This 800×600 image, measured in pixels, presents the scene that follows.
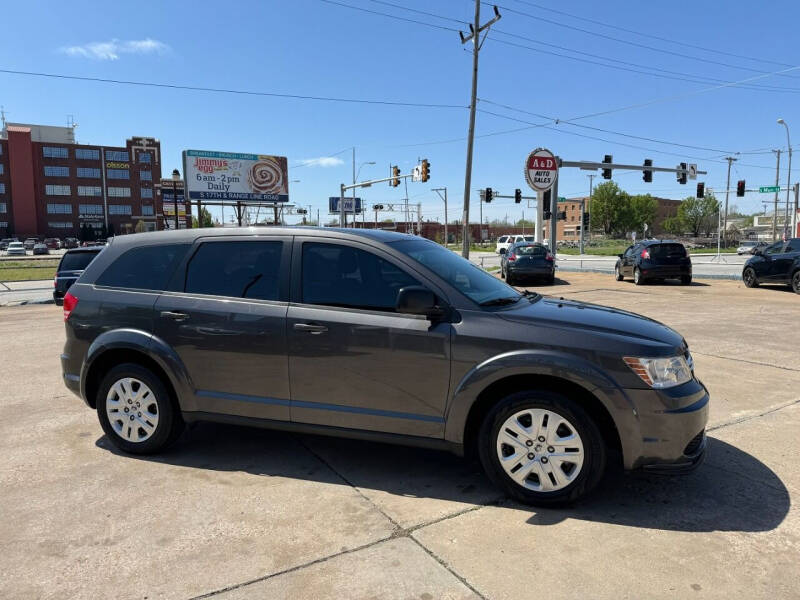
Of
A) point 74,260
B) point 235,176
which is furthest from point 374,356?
point 235,176

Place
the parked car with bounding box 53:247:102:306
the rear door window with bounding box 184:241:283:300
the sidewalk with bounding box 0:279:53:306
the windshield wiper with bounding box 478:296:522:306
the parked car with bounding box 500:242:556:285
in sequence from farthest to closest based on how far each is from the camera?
the parked car with bounding box 500:242:556:285 < the sidewalk with bounding box 0:279:53:306 < the parked car with bounding box 53:247:102:306 < the rear door window with bounding box 184:241:283:300 < the windshield wiper with bounding box 478:296:522:306

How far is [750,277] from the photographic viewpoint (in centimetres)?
1717

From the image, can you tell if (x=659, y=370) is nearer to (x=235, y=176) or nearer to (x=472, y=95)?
(x=472, y=95)

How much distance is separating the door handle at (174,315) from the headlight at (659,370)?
3016mm

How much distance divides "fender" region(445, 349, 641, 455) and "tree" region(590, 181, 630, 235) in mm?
120307

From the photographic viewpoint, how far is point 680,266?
18.2m

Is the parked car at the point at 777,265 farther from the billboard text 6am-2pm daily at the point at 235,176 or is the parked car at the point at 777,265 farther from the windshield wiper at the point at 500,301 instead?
the billboard text 6am-2pm daily at the point at 235,176

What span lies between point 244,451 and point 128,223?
11153cm

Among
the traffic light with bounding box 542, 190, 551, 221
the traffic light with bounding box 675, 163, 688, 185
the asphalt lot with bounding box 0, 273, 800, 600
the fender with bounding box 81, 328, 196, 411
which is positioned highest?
the traffic light with bounding box 675, 163, 688, 185

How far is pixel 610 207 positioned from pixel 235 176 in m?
91.7

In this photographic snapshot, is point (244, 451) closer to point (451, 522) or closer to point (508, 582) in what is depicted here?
point (451, 522)

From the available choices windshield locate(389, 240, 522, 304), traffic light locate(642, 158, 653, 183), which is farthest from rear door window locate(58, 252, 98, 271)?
traffic light locate(642, 158, 653, 183)

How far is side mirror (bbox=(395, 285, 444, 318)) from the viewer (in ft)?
11.3

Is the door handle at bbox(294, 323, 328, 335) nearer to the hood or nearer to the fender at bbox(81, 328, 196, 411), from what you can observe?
the fender at bbox(81, 328, 196, 411)
